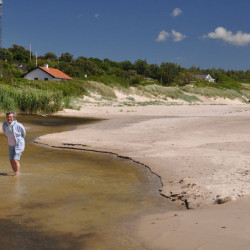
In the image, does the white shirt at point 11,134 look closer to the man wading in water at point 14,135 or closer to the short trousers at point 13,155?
the man wading in water at point 14,135

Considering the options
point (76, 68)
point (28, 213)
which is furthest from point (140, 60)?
point (28, 213)

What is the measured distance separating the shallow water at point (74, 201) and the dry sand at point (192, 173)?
40 cm

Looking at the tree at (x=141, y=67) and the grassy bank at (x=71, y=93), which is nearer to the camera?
the grassy bank at (x=71, y=93)

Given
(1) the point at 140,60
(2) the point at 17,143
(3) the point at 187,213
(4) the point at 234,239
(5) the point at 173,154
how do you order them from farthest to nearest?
(1) the point at 140,60 → (5) the point at 173,154 → (2) the point at 17,143 → (3) the point at 187,213 → (4) the point at 234,239

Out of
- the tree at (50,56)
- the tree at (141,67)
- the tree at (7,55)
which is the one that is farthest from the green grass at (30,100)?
the tree at (50,56)

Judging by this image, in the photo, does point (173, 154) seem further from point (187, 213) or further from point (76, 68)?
point (76, 68)

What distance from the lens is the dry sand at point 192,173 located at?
491cm

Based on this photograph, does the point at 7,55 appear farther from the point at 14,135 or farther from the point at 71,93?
the point at 14,135

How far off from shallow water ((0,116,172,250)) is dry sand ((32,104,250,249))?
1.32ft

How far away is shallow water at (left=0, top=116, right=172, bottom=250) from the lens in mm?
5148

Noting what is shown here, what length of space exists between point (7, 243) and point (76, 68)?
73588mm

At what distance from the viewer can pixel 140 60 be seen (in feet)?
308

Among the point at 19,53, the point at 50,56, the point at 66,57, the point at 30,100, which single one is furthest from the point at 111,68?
the point at 30,100

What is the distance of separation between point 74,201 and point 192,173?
305 centimetres
